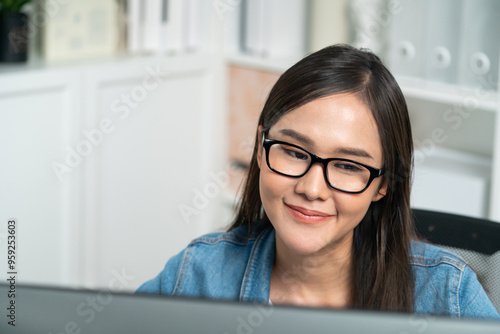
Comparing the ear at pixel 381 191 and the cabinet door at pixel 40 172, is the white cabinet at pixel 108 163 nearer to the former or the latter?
the cabinet door at pixel 40 172

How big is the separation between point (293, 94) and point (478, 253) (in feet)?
1.37

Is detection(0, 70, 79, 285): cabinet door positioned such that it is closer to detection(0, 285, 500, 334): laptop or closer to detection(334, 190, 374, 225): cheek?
detection(334, 190, 374, 225): cheek

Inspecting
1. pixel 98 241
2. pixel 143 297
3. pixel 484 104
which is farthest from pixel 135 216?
pixel 143 297

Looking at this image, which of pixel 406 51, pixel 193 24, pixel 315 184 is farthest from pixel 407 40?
pixel 315 184

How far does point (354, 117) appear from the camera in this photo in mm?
890

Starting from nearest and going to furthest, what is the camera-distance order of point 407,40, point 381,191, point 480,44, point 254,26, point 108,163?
point 381,191
point 480,44
point 407,40
point 108,163
point 254,26

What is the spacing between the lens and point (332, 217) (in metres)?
0.89

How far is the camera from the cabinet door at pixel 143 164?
2154mm

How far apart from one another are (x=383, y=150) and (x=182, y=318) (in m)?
0.53

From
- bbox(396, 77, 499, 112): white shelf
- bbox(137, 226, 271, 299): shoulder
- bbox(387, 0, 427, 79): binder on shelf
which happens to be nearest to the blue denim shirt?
bbox(137, 226, 271, 299): shoulder

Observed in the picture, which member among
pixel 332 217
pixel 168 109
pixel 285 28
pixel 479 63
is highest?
pixel 285 28

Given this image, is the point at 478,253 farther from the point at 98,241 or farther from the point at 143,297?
the point at 98,241

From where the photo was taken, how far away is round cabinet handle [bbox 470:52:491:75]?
165 cm

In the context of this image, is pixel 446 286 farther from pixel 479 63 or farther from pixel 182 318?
pixel 479 63
